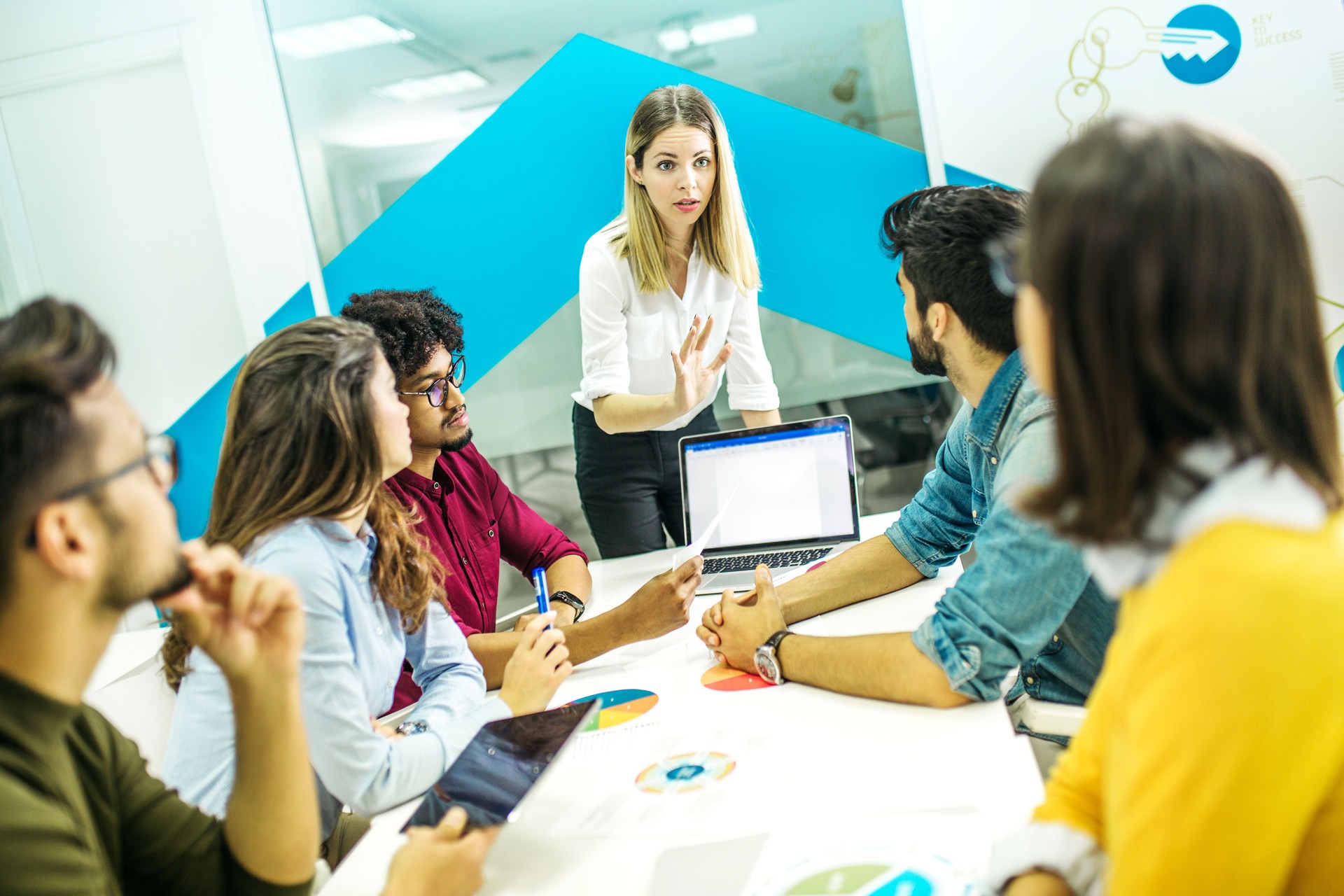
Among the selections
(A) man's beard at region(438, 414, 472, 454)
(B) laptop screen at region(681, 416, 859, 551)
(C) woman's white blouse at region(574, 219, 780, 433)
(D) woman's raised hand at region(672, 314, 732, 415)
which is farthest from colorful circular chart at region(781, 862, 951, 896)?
(C) woman's white blouse at region(574, 219, 780, 433)

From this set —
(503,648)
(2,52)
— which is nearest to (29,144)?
(2,52)

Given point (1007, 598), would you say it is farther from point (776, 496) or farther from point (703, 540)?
point (776, 496)

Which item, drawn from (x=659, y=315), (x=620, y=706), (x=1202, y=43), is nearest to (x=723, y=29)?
(x=659, y=315)

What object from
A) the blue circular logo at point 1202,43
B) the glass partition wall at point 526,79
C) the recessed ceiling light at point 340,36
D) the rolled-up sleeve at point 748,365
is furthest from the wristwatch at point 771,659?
the recessed ceiling light at point 340,36

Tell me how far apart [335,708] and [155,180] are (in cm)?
315

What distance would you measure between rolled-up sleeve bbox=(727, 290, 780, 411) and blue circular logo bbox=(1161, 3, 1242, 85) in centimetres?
165

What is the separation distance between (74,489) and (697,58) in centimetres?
297

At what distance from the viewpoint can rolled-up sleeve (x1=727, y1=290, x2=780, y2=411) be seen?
264 cm

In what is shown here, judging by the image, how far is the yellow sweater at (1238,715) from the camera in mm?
604

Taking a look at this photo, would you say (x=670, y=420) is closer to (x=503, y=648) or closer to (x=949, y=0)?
(x=503, y=648)

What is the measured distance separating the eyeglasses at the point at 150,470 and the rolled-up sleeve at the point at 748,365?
A: 6.05ft

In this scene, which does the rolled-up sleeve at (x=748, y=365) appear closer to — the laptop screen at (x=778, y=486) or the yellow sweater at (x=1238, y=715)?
the laptop screen at (x=778, y=486)

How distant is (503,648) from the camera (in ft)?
5.69

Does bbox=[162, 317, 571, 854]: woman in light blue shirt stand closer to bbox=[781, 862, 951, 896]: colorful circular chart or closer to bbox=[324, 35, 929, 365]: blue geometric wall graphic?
bbox=[781, 862, 951, 896]: colorful circular chart
